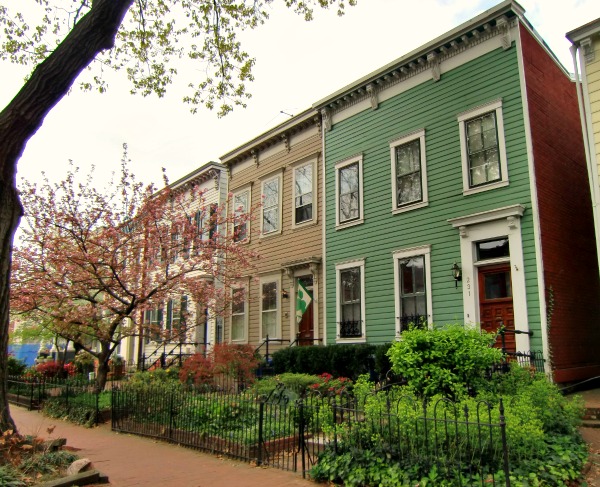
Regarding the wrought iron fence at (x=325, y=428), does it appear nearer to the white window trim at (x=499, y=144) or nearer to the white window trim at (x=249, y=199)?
the white window trim at (x=499, y=144)

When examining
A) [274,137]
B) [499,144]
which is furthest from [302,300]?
[499,144]

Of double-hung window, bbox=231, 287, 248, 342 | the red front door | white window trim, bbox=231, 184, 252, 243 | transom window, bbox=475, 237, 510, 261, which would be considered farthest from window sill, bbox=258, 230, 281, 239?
the red front door

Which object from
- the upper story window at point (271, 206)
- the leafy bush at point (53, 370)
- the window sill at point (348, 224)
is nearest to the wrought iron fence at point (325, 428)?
the window sill at point (348, 224)

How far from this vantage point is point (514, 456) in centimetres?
612

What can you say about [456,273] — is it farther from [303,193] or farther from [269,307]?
[269,307]

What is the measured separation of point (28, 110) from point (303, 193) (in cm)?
1194

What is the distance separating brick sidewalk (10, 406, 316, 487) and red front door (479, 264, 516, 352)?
21.1ft

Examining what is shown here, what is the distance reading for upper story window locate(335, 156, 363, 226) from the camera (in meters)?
15.9

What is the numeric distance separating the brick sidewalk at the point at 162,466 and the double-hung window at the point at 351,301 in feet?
21.9

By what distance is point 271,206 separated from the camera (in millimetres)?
19734

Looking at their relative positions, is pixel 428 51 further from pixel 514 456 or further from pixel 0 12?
pixel 514 456

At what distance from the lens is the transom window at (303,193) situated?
1805 cm

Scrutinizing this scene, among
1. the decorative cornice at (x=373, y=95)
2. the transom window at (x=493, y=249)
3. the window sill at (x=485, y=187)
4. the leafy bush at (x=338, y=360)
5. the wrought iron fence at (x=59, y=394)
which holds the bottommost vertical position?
the wrought iron fence at (x=59, y=394)

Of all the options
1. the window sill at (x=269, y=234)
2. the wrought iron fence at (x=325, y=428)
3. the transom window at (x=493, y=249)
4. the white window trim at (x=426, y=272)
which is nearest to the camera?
the wrought iron fence at (x=325, y=428)
